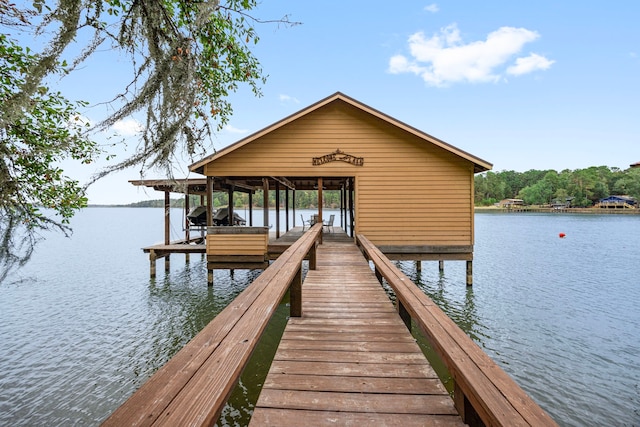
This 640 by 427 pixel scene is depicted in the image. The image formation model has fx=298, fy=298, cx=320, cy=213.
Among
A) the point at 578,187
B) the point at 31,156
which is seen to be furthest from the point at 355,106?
the point at 578,187

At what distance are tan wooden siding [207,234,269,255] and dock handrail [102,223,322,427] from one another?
797 centimetres

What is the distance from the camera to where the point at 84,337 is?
731 centimetres

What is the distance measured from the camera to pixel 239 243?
10.1m

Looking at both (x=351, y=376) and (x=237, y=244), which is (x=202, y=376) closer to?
(x=351, y=376)

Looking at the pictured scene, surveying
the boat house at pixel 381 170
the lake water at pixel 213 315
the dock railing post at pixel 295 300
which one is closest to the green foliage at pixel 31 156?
the lake water at pixel 213 315

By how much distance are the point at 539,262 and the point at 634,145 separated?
154243mm

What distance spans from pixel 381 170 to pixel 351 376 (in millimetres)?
8525

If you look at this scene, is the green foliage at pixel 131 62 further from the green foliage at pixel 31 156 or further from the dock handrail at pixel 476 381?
the dock handrail at pixel 476 381

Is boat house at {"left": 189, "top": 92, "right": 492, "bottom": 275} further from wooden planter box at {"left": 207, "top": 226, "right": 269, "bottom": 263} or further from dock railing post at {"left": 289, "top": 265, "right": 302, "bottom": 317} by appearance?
dock railing post at {"left": 289, "top": 265, "right": 302, "bottom": 317}

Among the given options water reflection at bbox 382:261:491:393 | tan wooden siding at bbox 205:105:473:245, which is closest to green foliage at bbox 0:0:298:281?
water reflection at bbox 382:261:491:393

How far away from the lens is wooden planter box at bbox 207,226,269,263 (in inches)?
396

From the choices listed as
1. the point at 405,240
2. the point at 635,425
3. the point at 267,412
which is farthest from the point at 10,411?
the point at 405,240

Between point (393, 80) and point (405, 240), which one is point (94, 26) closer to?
point (405, 240)

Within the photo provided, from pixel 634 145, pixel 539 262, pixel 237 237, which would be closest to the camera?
pixel 237 237
